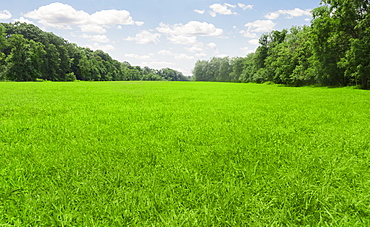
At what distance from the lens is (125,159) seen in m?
3.90

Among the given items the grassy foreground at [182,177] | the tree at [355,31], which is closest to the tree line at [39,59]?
the grassy foreground at [182,177]

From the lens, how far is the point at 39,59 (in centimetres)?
7119

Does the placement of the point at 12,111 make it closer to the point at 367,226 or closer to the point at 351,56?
the point at 367,226

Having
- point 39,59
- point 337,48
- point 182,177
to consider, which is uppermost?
point 39,59

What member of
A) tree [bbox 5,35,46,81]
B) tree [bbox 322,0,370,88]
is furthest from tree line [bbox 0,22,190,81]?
tree [bbox 322,0,370,88]

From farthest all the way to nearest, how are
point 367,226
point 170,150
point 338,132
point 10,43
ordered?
1. point 10,43
2. point 338,132
3. point 170,150
4. point 367,226

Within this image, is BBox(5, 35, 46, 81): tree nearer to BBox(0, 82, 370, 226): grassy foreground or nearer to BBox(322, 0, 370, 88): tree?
BBox(0, 82, 370, 226): grassy foreground

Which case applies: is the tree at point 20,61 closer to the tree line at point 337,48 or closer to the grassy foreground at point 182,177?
the tree line at point 337,48

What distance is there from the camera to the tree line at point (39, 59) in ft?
208

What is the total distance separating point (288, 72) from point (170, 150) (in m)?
51.5

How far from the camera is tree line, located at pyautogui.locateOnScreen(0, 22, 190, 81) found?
208ft

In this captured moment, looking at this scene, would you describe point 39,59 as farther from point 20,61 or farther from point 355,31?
point 355,31

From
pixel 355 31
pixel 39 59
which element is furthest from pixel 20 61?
pixel 355 31

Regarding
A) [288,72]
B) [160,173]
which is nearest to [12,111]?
[160,173]
